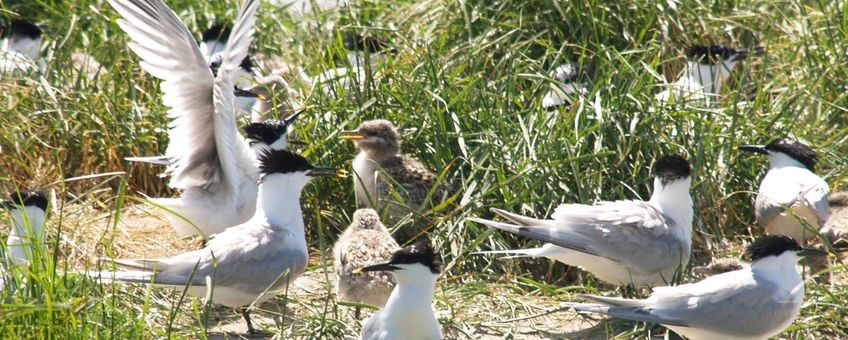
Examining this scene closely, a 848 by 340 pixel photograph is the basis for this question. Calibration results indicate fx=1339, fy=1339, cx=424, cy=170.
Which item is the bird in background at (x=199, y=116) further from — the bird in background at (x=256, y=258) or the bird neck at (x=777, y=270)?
the bird neck at (x=777, y=270)

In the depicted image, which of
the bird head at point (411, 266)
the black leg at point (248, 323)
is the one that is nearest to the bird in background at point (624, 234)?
the bird head at point (411, 266)

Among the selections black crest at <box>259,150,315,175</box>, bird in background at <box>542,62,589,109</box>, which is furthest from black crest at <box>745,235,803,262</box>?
black crest at <box>259,150,315,175</box>

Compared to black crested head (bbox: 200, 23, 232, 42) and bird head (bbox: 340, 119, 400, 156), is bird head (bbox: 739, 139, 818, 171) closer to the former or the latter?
bird head (bbox: 340, 119, 400, 156)

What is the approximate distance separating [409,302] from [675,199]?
4.50ft

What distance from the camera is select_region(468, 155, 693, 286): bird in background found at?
4965 mm

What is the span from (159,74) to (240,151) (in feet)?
1.50

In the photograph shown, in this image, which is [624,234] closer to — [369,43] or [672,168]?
[672,168]

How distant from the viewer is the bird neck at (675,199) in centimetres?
515

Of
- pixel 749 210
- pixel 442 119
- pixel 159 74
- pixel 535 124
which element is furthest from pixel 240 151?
pixel 749 210

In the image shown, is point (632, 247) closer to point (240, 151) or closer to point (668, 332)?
point (668, 332)

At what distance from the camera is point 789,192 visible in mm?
5633

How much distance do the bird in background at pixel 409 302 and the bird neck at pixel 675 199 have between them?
48.2 inches

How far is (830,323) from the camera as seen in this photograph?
15.3 ft

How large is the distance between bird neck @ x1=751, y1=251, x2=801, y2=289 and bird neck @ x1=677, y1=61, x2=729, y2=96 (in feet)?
5.92
